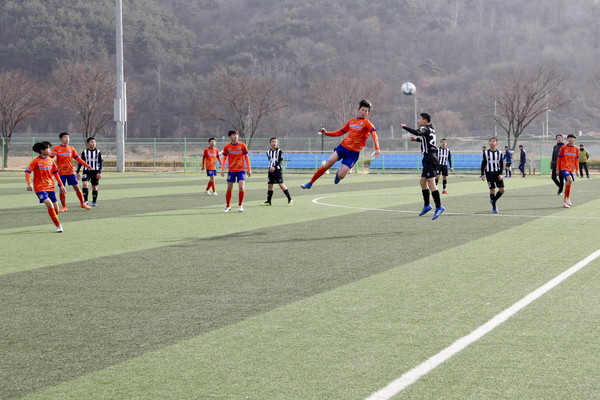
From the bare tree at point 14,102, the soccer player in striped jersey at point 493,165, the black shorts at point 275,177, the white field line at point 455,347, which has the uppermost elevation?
the bare tree at point 14,102

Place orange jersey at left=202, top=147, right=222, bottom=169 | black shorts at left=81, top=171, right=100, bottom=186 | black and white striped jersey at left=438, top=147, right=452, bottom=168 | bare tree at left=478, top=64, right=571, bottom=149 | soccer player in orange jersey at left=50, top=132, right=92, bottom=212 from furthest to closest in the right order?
bare tree at left=478, top=64, right=571, bottom=149, black and white striped jersey at left=438, top=147, right=452, bottom=168, orange jersey at left=202, top=147, right=222, bottom=169, black shorts at left=81, top=171, right=100, bottom=186, soccer player in orange jersey at left=50, top=132, right=92, bottom=212

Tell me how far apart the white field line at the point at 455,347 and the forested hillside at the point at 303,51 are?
9321 cm

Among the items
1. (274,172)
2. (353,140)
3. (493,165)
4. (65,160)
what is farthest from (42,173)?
(493,165)

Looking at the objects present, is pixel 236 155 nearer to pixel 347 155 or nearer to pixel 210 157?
pixel 347 155

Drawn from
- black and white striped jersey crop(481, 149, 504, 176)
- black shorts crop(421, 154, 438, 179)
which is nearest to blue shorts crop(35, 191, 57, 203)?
black shorts crop(421, 154, 438, 179)

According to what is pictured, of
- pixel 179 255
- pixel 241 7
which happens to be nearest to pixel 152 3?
pixel 241 7

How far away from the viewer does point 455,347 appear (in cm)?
560

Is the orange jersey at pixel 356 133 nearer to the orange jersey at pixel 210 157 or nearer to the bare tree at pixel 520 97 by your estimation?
the orange jersey at pixel 210 157

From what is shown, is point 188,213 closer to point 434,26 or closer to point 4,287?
point 4,287

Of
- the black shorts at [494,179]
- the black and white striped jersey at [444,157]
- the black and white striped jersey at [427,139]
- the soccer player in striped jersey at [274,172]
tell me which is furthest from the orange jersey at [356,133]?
the black and white striped jersey at [444,157]

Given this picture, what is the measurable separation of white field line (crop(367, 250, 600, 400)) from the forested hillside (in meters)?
93.2

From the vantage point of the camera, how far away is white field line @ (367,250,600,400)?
4.64 meters

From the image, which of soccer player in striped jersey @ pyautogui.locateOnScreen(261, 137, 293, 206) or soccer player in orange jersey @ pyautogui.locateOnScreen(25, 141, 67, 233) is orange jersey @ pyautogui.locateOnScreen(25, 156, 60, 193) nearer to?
soccer player in orange jersey @ pyautogui.locateOnScreen(25, 141, 67, 233)

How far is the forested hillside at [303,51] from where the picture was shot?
11531 cm
